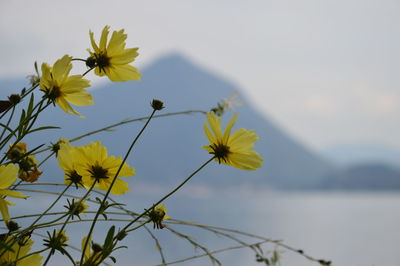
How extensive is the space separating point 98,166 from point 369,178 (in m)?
55.8

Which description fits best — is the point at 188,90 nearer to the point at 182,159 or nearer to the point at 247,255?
the point at 182,159

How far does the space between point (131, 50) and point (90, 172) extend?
0.35 feet

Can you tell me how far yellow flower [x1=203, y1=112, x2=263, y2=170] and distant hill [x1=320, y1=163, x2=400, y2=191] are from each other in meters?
54.2

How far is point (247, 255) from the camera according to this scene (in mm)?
8320

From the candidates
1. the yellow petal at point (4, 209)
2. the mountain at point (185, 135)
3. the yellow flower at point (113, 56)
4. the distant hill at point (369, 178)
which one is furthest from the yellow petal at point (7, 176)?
the distant hill at point (369, 178)

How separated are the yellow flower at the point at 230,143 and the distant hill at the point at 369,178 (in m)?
54.2

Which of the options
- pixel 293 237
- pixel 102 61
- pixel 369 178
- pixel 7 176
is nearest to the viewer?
pixel 7 176

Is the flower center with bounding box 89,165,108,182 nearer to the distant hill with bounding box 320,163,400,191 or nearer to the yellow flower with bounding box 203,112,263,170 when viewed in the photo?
the yellow flower with bounding box 203,112,263,170

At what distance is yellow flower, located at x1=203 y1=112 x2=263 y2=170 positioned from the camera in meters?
0.37

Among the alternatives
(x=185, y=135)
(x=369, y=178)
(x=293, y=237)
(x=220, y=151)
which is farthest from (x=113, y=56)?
(x=185, y=135)

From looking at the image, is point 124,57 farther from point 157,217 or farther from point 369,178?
point 369,178

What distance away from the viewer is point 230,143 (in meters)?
0.38

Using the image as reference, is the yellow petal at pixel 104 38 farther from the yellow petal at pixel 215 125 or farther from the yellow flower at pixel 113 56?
the yellow petal at pixel 215 125

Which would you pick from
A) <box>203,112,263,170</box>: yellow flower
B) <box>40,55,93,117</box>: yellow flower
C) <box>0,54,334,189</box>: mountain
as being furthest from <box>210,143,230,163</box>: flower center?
<box>0,54,334,189</box>: mountain
